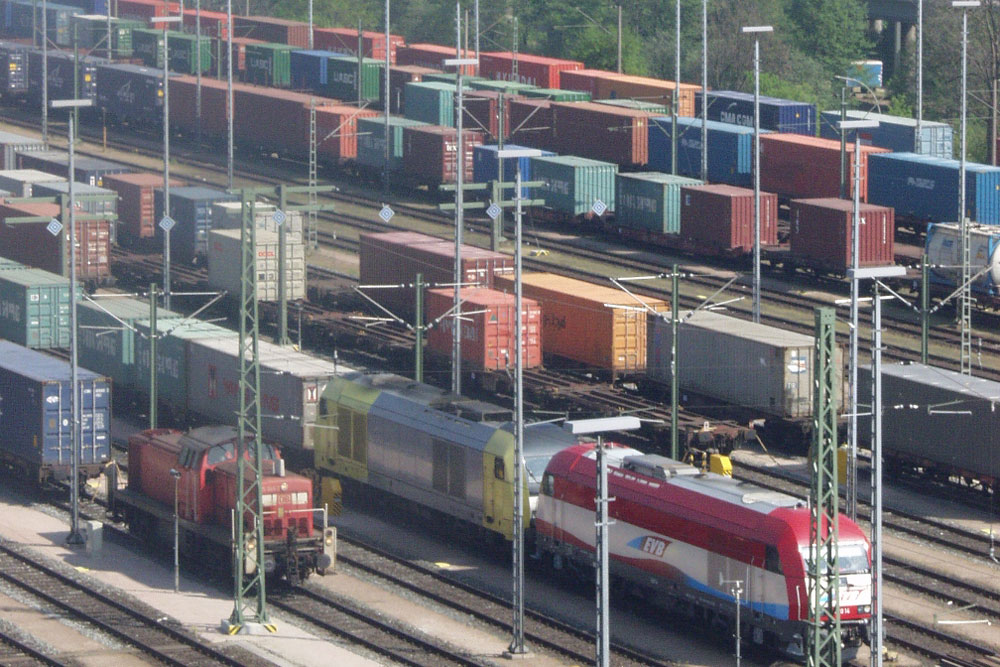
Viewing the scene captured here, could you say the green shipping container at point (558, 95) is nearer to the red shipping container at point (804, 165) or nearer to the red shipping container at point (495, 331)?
the red shipping container at point (804, 165)

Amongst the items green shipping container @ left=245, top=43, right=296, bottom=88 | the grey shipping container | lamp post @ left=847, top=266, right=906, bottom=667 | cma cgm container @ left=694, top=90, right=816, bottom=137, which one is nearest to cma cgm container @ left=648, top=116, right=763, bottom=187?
cma cgm container @ left=694, top=90, right=816, bottom=137

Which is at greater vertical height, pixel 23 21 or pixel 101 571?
pixel 23 21

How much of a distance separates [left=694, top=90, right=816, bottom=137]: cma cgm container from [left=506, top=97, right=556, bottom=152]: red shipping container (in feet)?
26.6

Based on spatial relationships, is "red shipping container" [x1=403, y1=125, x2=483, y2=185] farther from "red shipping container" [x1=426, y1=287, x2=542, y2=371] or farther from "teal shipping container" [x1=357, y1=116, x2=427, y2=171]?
"red shipping container" [x1=426, y1=287, x2=542, y2=371]

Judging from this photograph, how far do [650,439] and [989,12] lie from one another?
46095mm

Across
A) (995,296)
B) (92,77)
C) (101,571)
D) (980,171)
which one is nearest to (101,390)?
(101,571)

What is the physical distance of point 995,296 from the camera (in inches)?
2554

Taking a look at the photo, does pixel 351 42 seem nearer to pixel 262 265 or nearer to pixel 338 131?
pixel 338 131

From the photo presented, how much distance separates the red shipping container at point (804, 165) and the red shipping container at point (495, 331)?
83.0 ft

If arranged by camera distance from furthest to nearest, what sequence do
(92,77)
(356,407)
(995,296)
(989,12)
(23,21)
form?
(23,21) < (92,77) < (989,12) < (995,296) < (356,407)

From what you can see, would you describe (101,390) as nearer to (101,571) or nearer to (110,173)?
(101,571)

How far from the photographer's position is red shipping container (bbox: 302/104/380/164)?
91.7 meters

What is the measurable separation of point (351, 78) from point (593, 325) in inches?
2091

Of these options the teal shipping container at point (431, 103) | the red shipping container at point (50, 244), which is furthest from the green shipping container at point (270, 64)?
the red shipping container at point (50, 244)
